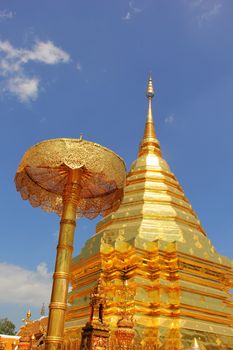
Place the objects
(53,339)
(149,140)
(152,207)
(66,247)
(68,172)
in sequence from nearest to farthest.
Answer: (53,339)
(66,247)
(68,172)
(152,207)
(149,140)

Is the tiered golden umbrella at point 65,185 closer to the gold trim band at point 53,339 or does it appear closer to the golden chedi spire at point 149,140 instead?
the gold trim band at point 53,339

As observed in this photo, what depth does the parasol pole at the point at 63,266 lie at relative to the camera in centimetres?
920

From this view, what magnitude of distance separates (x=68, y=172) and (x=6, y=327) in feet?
122

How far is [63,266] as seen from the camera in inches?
387

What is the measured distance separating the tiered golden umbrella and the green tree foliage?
34.7m

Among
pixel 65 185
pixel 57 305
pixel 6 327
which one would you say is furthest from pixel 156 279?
pixel 6 327

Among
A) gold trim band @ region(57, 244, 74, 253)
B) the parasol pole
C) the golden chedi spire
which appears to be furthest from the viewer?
the golden chedi spire

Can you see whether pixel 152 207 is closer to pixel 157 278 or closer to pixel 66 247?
pixel 157 278

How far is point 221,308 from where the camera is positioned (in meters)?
16.5

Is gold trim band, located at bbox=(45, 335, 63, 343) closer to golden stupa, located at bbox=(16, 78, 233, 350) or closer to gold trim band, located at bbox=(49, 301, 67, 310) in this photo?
gold trim band, located at bbox=(49, 301, 67, 310)

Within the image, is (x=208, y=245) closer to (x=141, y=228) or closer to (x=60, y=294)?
(x=141, y=228)

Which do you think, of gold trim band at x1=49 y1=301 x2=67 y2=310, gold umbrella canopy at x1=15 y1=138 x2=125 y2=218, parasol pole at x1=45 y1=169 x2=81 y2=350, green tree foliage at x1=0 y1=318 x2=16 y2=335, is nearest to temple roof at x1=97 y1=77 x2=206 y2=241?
gold umbrella canopy at x1=15 y1=138 x2=125 y2=218

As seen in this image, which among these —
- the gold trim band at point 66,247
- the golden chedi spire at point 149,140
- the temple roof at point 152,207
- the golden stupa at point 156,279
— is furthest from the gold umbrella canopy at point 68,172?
the golden chedi spire at point 149,140

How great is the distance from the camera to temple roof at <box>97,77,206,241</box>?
17656 mm
